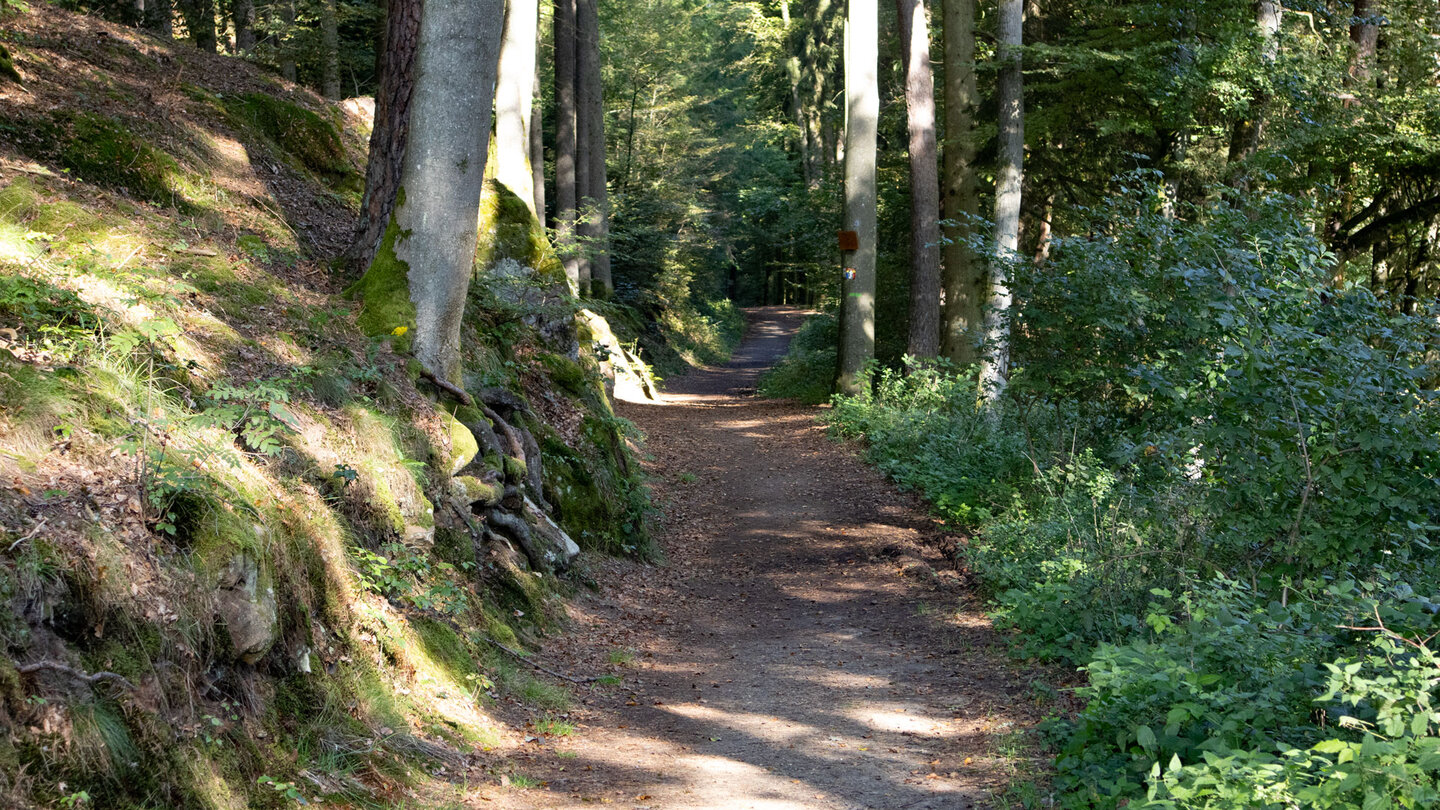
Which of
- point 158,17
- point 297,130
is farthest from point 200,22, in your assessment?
point 297,130

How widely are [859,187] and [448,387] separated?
12.7 m

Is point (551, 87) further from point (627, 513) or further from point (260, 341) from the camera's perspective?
point (260, 341)

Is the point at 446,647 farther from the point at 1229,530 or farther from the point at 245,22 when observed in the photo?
the point at 245,22

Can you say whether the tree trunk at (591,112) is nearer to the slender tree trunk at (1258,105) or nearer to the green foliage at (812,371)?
the green foliage at (812,371)

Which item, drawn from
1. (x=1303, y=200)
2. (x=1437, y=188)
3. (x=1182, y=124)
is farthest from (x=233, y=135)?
(x=1437, y=188)

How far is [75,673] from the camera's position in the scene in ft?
11.2

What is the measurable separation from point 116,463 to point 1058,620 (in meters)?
5.93

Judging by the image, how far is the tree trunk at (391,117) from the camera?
8.37m

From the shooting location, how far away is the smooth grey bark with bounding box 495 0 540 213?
43.8 ft

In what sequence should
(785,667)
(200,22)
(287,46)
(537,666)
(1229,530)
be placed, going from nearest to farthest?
(1229,530), (537,666), (785,667), (287,46), (200,22)

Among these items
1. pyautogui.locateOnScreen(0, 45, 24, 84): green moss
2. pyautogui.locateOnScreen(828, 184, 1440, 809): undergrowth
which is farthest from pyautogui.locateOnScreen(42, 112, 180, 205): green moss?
pyautogui.locateOnScreen(828, 184, 1440, 809): undergrowth

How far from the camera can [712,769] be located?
5.55m

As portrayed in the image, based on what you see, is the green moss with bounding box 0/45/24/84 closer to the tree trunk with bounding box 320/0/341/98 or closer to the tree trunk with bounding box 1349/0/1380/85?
the tree trunk with bounding box 320/0/341/98

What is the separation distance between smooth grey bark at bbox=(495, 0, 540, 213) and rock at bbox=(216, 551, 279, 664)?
9.25m
